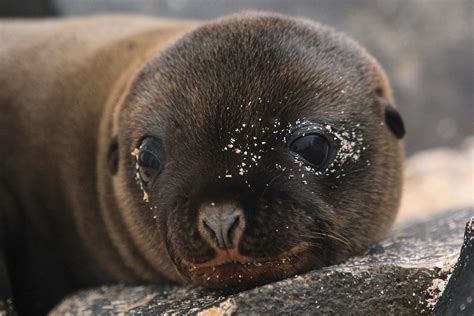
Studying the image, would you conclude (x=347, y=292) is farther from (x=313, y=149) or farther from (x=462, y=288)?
(x=313, y=149)

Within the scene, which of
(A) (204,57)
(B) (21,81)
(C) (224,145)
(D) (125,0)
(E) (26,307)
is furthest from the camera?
(D) (125,0)

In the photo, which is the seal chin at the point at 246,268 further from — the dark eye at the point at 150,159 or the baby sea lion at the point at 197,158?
the dark eye at the point at 150,159

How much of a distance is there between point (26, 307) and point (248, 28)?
218cm

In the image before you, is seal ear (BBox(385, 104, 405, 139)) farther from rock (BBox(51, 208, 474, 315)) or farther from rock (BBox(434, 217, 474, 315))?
rock (BBox(434, 217, 474, 315))

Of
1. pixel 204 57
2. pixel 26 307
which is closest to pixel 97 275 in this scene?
pixel 26 307

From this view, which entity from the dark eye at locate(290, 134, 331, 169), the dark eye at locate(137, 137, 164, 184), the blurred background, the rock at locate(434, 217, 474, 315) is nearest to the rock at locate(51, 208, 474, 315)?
the rock at locate(434, 217, 474, 315)

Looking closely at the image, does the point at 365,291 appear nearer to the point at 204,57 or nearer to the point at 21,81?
the point at 204,57

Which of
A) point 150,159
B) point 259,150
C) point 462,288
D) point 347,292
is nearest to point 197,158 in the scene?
point 259,150

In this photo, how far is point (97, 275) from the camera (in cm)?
455

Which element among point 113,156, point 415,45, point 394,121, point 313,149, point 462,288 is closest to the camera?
point 462,288

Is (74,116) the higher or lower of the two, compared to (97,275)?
higher

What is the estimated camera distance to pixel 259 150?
3020 mm

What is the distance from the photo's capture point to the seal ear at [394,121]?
12.3 ft

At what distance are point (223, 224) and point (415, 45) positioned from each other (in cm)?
666
